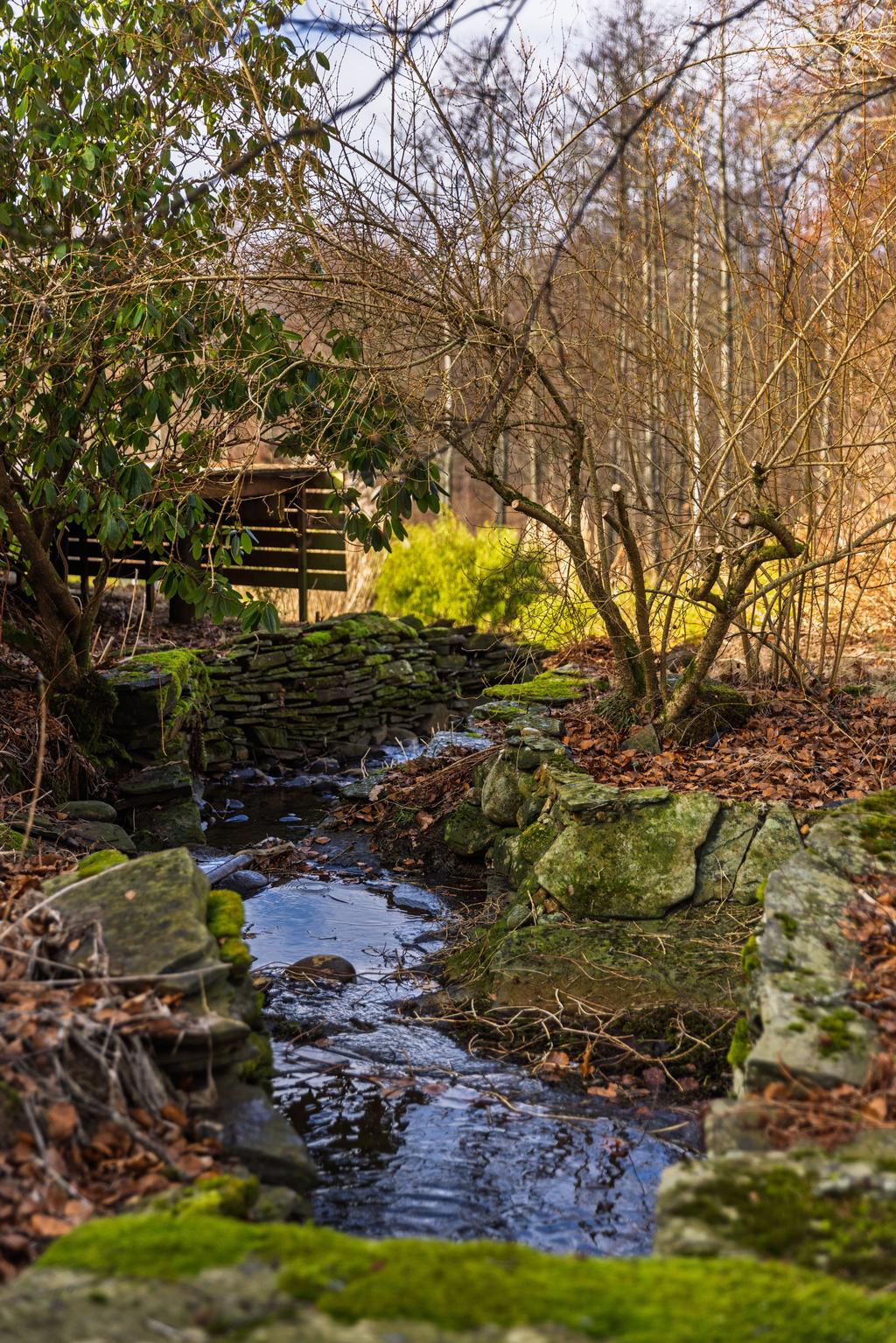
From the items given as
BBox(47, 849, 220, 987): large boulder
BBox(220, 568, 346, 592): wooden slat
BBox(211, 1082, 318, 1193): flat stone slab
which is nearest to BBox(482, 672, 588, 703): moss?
BBox(47, 849, 220, 987): large boulder

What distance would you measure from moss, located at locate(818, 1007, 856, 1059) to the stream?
881 millimetres

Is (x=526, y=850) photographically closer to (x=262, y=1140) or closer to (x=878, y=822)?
(x=878, y=822)

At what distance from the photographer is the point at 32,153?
681 centimetres

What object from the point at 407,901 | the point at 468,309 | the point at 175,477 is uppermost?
the point at 468,309

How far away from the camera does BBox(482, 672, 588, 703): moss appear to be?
819cm

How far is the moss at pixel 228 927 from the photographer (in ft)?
11.5

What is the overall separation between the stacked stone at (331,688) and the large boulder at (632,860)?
12.8 feet

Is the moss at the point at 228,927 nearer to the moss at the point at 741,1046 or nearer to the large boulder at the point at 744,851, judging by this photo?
the moss at the point at 741,1046

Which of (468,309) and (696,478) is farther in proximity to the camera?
(696,478)

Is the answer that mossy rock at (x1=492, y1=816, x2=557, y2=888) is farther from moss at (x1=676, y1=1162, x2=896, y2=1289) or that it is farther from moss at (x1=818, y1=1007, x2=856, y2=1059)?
moss at (x1=676, y1=1162, x2=896, y2=1289)

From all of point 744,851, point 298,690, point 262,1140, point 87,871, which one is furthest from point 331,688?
point 262,1140

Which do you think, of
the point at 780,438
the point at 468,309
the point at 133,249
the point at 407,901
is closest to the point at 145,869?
the point at 407,901

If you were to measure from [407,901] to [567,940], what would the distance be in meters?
1.74

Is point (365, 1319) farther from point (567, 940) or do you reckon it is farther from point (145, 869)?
point (567, 940)
